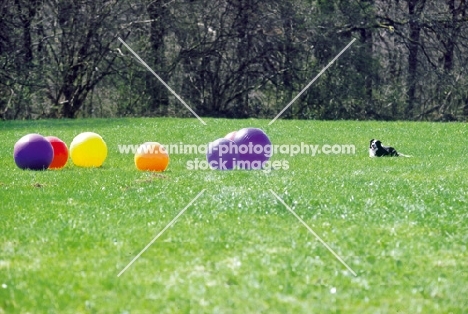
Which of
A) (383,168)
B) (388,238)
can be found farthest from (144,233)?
(383,168)

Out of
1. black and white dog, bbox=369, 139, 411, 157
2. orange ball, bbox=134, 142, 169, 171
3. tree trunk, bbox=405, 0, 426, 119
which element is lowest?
black and white dog, bbox=369, 139, 411, 157

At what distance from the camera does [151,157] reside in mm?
11773

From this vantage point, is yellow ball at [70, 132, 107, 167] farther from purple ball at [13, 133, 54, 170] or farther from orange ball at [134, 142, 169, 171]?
orange ball at [134, 142, 169, 171]

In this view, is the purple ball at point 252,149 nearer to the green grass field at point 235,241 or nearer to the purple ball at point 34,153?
the green grass field at point 235,241

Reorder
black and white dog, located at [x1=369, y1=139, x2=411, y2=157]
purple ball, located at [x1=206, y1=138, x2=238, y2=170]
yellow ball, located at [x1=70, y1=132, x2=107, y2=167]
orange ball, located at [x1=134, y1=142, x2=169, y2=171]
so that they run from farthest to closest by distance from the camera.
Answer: black and white dog, located at [x1=369, y1=139, x2=411, y2=157] < yellow ball, located at [x1=70, y1=132, x2=107, y2=167] < orange ball, located at [x1=134, y1=142, x2=169, y2=171] < purple ball, located at [x1=206, y1=138, x2=238, y2=170]

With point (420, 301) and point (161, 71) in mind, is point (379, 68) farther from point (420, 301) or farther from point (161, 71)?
point (420, 301)

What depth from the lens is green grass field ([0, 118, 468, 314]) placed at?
5031 mm

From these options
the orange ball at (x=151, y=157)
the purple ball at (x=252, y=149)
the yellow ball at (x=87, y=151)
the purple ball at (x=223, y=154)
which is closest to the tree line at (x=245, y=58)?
the yellow ball at (x=87, y=151)

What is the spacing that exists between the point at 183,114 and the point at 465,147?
49.3ft

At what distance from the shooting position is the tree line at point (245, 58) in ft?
89.3

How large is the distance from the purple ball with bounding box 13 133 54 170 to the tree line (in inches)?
598

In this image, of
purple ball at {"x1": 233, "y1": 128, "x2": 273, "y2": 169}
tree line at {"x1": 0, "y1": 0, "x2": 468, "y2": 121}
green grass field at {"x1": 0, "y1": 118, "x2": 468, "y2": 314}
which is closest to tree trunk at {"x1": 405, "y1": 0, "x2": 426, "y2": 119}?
tree line at {"x1": 0, "y1": 0, "x2": 468, "y2": 121}

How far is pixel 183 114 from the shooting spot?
96.1ft

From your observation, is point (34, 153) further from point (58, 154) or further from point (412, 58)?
point (412, 58)
